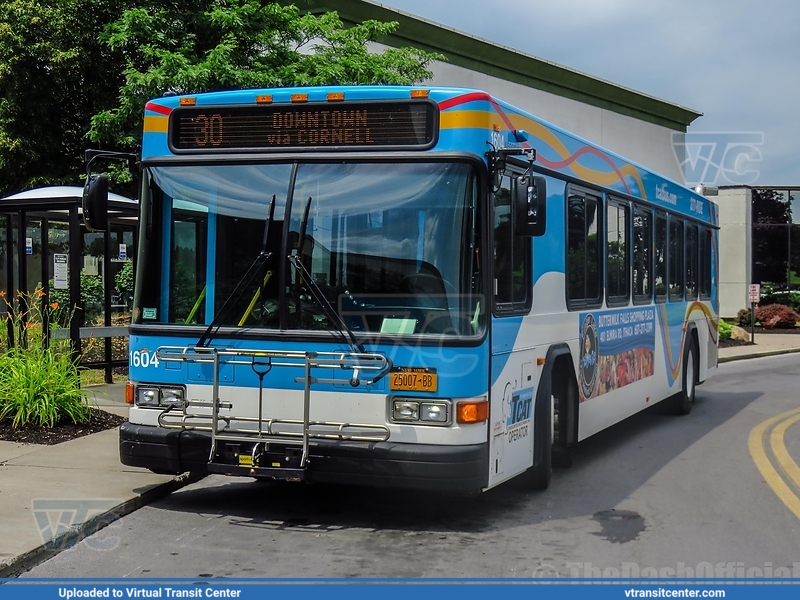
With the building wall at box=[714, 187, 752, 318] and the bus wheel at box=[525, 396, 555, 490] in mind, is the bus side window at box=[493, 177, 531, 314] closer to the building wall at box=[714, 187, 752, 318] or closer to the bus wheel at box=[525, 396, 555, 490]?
the bus wheel at box=[525, 396, 555, 490]

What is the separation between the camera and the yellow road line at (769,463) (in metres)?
8.64

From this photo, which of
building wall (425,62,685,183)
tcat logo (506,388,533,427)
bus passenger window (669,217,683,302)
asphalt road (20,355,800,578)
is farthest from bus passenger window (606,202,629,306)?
building wall (425,62,685,183)

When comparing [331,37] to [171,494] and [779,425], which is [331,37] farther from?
[171,494]

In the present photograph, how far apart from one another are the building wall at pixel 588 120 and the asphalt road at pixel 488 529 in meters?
20.5

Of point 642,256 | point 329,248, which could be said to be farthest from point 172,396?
point 642,256

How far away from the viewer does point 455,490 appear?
6.79m

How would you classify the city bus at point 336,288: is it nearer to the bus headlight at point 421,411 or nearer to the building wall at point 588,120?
the bus headlight at point 421,411

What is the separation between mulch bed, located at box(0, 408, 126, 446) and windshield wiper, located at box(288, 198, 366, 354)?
4.86 meters

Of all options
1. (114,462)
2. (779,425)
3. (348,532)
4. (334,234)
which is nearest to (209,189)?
(334,234)

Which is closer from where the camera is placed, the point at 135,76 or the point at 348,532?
the point at 348,532

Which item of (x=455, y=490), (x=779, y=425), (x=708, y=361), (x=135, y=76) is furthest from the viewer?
(x=708, y=361)

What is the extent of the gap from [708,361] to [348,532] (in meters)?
10.7
